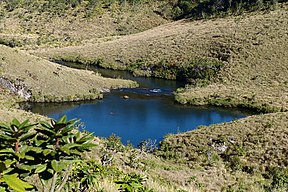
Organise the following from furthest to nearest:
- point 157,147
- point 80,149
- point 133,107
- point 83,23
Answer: point 83,23, point 133,107, point 157,147, point 80,149

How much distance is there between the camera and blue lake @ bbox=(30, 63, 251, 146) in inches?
1508

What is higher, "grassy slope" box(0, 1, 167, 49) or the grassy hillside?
"grassy slope" box(0, 1, 167, 49)

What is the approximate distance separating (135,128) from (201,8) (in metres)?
56.3

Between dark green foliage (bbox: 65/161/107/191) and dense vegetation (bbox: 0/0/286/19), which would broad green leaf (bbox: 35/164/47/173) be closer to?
dark green foliage (bbox: 65/161/107/191)

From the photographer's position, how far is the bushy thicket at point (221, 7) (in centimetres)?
7821

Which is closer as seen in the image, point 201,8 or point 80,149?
point 80,149

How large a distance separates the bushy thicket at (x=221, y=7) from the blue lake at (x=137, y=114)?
3463 centimetres

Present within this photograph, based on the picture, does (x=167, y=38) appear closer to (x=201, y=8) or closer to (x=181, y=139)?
(x=201, y=8)

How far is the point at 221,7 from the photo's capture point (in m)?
85.1

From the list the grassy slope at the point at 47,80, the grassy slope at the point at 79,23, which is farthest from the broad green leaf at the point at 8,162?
the grassy slope at the point at 79,23

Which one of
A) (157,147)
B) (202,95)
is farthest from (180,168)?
(202,95)

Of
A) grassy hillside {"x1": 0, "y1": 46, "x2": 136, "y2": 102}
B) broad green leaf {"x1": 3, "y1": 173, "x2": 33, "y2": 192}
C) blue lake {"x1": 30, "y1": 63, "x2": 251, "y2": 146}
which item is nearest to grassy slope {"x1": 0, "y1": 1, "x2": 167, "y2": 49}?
grassy hillside {"x1": 0, "y1": 46, "x2": 136, "y2": 102}

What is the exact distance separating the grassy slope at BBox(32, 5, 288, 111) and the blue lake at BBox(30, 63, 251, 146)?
299 centimetres

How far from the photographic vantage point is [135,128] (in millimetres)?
39125
